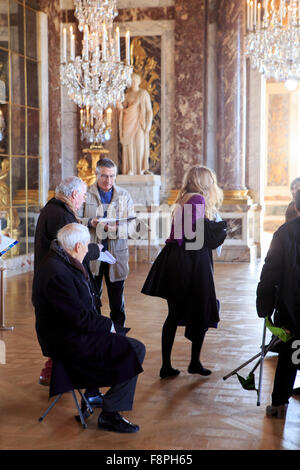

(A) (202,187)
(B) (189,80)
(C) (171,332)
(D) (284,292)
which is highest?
(B) (189,80)

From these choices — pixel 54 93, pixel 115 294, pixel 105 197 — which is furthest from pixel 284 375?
pixel 54 93

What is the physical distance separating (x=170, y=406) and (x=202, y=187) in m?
1.57

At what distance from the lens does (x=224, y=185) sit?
38.9 feet

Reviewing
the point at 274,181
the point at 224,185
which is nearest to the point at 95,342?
the point at 224,185

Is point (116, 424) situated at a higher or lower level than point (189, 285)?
lower

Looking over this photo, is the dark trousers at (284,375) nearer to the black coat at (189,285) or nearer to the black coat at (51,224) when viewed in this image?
the black coat at (189,285)

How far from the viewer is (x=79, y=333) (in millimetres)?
3656

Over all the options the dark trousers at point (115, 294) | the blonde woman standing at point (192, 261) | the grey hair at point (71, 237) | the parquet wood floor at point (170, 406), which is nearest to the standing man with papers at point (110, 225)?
the dark trousers at point (115, 294)

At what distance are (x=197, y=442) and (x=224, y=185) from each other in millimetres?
8652

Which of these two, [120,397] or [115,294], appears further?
[115,294]

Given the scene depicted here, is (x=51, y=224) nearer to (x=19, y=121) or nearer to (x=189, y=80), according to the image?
(x=19, y=121)

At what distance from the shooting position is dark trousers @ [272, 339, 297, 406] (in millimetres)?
3852

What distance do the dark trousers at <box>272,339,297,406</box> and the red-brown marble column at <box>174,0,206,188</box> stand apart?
821 cm

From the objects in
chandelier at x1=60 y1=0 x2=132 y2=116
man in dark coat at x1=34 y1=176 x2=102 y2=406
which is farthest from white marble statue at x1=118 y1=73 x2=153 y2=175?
man in dark coat at x1=34 y1=176 x2=102 y2=406
